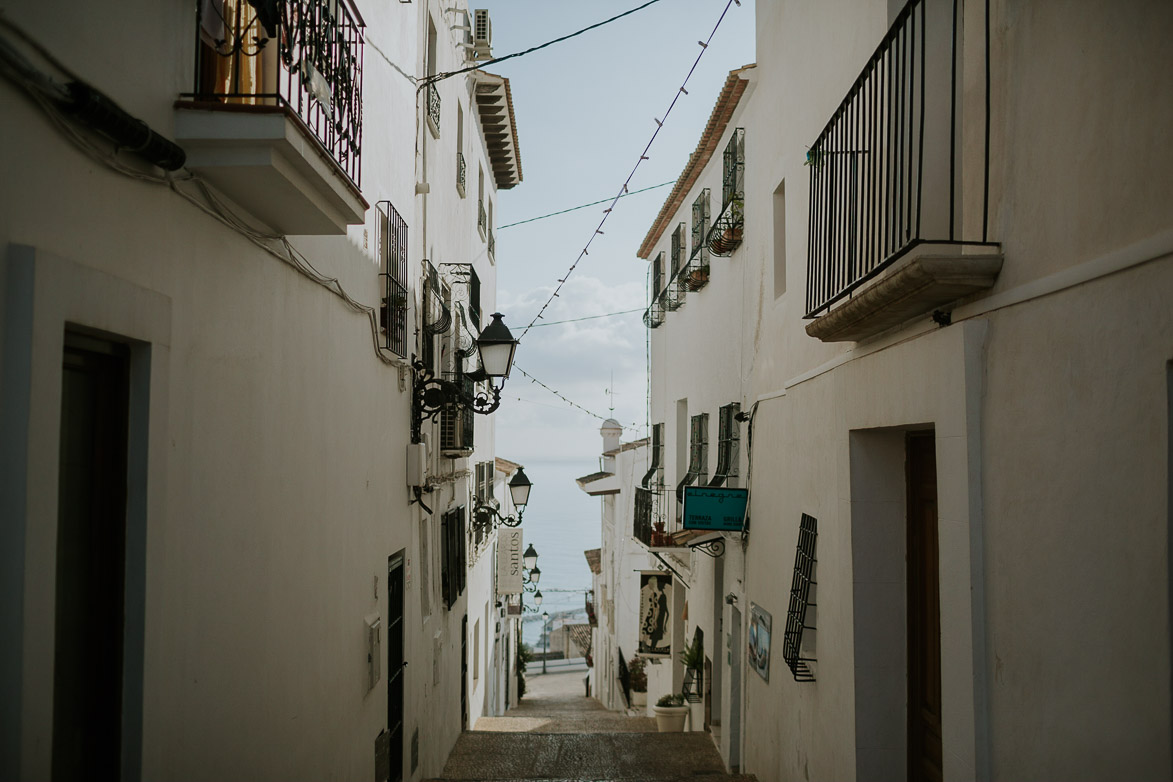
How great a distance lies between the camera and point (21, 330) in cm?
260

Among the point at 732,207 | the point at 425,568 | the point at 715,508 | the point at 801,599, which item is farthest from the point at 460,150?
the point at 801,599

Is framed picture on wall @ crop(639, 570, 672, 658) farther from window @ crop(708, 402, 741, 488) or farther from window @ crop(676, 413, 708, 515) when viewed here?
window @ crop(708, 402, 741, 488)

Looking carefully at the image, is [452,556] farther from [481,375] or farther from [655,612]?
[655,612]

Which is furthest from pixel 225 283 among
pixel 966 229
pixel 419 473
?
pixel 419 473

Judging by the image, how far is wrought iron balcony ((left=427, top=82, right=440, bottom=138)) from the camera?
411 inches

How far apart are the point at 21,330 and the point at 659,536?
444 inches

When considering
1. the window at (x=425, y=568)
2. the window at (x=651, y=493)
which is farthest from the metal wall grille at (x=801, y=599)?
the window at (x=651, y=493)

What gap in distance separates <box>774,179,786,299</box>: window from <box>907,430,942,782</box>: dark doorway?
345cm

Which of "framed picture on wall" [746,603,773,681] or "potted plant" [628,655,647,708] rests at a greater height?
"framed picture on wall" [746,603,773,681]

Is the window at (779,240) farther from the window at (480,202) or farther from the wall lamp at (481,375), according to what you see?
the window at (480,202)

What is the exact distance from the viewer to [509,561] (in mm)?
20797

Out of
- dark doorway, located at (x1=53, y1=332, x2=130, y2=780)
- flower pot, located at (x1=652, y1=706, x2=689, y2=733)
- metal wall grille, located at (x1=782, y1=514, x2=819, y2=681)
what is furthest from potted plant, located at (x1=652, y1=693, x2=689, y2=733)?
dark doorway, located at (x1=53, y1=332, x2=130, y2=780)

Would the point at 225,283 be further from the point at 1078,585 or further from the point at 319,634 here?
the point at 1078,585

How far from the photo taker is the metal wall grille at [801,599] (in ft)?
24.4
